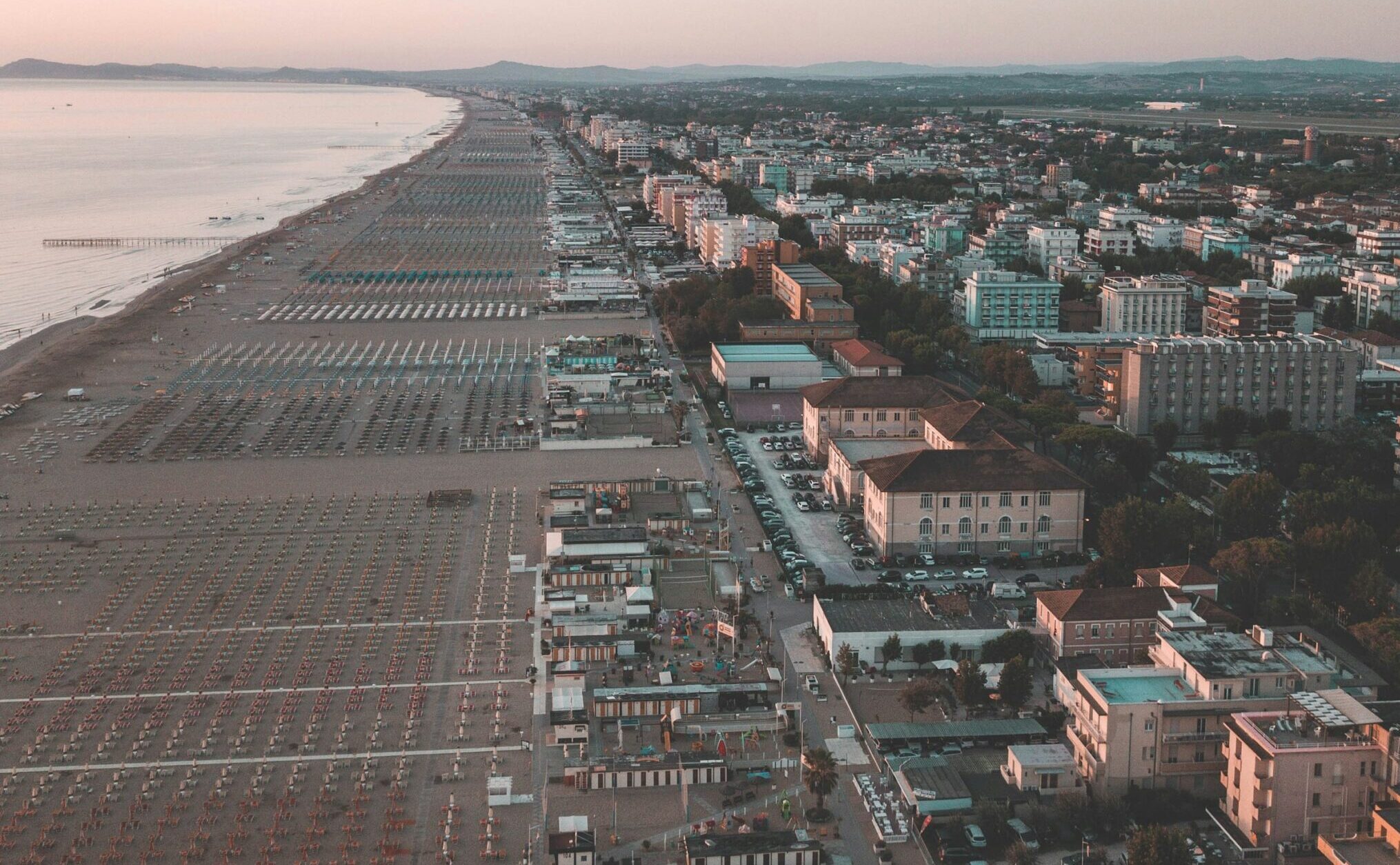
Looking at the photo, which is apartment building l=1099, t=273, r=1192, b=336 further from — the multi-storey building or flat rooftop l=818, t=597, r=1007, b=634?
flat rooftop l=818, t=597, r=1007, b=634

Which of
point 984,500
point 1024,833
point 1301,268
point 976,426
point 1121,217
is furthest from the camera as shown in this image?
point 1121,217

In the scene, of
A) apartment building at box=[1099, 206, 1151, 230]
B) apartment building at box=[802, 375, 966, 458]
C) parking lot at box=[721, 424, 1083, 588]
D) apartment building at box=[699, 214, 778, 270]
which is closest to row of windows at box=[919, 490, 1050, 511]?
parking lot at box=[721, 424, 1083, 588]

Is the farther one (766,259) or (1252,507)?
(766,259)

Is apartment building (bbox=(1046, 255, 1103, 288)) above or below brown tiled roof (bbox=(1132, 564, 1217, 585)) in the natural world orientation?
above

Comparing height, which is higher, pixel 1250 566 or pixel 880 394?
pixel 880 394

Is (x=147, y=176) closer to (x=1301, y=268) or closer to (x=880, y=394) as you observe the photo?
(x=1301, y=268)

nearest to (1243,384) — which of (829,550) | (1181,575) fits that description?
(829,550)

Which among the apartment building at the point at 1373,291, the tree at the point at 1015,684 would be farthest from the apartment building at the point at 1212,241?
the tree at the point at 1015,684

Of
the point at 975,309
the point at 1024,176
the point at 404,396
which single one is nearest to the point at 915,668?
the point at 404,396
